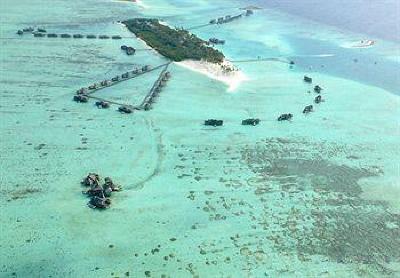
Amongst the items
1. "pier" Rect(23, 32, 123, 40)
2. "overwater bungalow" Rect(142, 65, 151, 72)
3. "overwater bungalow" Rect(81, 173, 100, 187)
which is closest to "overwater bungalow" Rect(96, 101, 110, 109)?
"overwater bungalow" Rect(142, 65, 151, 72)

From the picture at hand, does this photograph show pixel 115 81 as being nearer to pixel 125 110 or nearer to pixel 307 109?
pixel 125 110

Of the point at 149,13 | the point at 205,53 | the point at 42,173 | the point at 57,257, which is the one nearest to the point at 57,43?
the point at 205,53

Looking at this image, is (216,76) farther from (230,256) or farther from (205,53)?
(230,256)

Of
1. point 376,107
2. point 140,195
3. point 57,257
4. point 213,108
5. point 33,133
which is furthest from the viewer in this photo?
point 376,107

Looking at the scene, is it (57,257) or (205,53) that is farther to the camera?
(205,53)

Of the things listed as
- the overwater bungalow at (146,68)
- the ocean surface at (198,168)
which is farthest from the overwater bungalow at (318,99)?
the overwater bungalow at (146,68)

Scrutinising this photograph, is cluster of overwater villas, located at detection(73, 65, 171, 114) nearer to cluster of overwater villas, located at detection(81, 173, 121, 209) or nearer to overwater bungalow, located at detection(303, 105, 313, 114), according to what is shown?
cluster of overwater villas, located at detection(81, 173, 121, 209)

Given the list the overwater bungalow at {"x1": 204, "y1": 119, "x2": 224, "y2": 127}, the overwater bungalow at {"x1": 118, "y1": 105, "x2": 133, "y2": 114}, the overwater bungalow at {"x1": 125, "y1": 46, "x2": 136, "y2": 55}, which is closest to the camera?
the overwater bungalow at {"x1": 204, "y1": 119, "x2": 224, "y2": 127}
